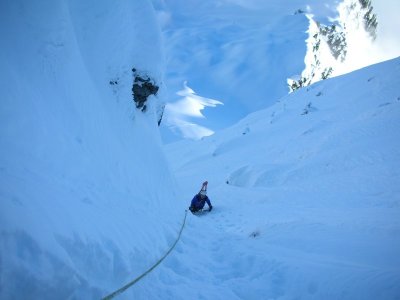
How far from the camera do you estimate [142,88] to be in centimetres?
805

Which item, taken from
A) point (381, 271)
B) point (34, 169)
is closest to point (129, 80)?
point (34, 169)

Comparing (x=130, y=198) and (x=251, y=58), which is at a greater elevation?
(x=251, y=58)

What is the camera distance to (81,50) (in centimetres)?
620

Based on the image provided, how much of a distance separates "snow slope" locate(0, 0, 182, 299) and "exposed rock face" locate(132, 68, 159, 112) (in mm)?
237

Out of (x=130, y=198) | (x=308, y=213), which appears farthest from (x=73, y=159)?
(x=308, y=213)

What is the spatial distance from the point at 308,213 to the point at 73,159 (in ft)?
21.3

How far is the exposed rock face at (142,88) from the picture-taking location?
25.8 ft

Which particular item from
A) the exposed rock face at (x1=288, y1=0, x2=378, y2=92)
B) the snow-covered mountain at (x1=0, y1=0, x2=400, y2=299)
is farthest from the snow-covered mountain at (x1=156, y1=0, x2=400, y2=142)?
the snow-covered mountain at (x1=0, y1=0, x2=400, y2=299)

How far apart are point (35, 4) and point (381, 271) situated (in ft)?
22.0

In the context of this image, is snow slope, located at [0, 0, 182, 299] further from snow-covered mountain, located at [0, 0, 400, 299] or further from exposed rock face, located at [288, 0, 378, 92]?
exposed rock face, located at [288, 0, 378, 92]

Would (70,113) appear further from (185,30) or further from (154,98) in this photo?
(185,30)

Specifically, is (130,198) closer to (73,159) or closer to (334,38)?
(73,159)

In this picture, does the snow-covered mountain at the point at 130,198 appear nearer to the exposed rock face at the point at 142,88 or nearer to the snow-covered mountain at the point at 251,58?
→ the exposed rock face at the point at 142,88

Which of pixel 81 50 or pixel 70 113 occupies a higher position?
pixel 81 50
